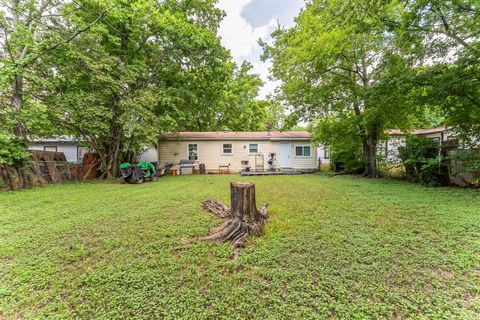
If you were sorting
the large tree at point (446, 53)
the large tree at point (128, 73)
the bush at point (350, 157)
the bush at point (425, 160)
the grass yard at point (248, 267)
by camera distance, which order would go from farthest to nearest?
the bush at point (350, 157), the large tree at point (128, 73), the bush at point (425, 160), the large tree at point (446, 53), the grass yard at point (248, 267)

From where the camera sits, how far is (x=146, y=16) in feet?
27.6

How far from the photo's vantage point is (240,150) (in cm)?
1374

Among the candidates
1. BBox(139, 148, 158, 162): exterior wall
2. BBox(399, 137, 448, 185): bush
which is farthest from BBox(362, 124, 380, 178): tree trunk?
BBox(139, 148, 158, 162): exterior wall

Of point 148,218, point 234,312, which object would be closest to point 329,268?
point 234,312

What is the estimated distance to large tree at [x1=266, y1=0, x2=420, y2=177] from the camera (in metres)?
6.16

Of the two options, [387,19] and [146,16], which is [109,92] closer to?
[146,16]

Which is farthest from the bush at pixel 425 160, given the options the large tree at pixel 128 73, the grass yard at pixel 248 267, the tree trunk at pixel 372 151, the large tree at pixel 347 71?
the large tree at pixel 128 73

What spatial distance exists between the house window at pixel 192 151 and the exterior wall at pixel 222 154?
7.9 inches

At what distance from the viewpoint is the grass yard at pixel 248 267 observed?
164cm

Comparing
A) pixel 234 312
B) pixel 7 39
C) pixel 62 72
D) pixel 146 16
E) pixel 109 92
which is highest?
pixel 146 16

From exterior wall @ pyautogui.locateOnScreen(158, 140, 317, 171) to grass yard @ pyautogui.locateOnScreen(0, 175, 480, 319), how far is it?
31.9 feet

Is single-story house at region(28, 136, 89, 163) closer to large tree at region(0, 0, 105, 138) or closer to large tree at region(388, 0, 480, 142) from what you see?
large tree at region(0, 0, 105, 138)

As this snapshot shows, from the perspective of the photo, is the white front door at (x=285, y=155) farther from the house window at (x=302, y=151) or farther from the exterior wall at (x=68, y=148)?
the exterior wall at (x=68, y=148)

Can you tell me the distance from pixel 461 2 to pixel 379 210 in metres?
5.87
